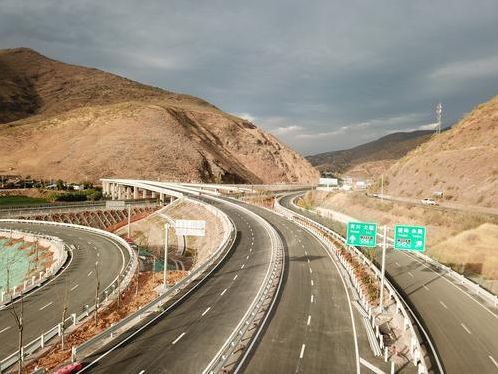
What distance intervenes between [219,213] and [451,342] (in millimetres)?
55830

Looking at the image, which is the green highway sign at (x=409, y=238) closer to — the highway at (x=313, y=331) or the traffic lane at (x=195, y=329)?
the highway at (x=313, y=331)

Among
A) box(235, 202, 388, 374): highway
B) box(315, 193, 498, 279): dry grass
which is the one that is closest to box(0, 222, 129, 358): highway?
box(235, 202, 388, 374): highway

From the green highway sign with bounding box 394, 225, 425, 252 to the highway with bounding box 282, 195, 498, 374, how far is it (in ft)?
12.7

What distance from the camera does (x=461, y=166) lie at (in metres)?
74.6

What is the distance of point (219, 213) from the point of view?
248 ft

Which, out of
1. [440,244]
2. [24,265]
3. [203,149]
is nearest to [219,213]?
[24,265]

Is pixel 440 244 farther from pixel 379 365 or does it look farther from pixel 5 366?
pixel 5 366

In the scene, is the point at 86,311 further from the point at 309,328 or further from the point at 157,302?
the point at 309,328

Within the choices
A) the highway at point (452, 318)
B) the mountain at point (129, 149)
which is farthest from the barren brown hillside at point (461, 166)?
the mountain at point (129, 149)

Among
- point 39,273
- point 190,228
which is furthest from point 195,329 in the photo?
point 39,273

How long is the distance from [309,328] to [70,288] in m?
29.3

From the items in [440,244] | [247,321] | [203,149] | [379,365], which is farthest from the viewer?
[203,149]

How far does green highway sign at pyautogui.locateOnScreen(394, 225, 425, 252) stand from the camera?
3028 centimetres

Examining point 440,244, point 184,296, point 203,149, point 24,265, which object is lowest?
point 24,265
